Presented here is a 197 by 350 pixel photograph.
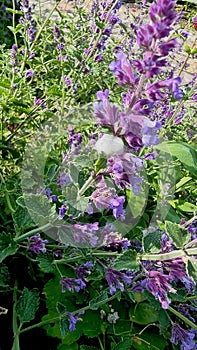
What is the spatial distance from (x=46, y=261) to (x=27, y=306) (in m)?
0.22

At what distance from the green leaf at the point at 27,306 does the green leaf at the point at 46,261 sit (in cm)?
18

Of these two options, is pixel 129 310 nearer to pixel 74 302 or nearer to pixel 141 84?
pixel 74 302

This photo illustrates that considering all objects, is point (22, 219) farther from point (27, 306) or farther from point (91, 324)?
point (91, 324)

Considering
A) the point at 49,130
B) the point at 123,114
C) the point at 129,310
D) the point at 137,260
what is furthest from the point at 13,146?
the point at 123,114

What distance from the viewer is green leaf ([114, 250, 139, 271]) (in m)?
1.27

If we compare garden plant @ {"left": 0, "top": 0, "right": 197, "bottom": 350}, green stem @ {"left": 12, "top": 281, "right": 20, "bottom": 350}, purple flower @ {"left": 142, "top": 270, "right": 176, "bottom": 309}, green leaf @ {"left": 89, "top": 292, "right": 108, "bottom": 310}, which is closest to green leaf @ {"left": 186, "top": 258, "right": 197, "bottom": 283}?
garden plant @ {"left": 0, "top": 0, "right": 197, "bottom": 350}

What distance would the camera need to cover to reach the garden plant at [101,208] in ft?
3.53

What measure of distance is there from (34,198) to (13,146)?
3.07 ft

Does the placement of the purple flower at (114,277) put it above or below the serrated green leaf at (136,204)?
above

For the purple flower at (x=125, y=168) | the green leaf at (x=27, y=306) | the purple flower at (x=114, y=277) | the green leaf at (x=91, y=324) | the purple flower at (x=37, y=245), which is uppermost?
the purple flower at (x=125, y=168)

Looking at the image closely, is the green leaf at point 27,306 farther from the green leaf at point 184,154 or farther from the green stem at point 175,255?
the green leaf at point 184,154

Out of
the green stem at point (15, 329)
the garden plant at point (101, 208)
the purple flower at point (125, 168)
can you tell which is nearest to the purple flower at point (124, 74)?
the garden plant at point (101, 208)

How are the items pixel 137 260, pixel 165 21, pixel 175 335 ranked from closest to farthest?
pixel 165 21
pixel 137 260
pixel 175 335

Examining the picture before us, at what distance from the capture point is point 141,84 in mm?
1017
